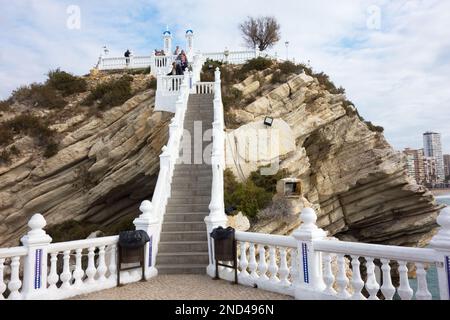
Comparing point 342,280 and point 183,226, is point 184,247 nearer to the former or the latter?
point 183,226

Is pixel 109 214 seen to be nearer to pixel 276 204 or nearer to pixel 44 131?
pixel 44 131

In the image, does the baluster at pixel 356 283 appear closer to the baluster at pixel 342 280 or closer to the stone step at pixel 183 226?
the baluster at pixel 342 280

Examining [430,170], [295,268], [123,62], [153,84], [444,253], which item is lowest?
[295,268]

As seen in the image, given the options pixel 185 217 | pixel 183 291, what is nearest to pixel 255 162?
pixel 185 217

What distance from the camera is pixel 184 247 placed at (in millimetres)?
8047

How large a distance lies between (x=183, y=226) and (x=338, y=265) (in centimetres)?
458

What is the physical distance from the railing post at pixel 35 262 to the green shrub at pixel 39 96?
14.1 meters

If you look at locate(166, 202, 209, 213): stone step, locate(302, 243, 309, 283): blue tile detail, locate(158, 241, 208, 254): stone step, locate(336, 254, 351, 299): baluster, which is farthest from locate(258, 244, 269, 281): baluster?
locate(166, 202, 209, 213): stone step

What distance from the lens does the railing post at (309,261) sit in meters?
5.24

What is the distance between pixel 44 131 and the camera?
16031 mm

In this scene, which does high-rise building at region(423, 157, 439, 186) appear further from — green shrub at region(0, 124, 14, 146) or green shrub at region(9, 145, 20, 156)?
Result: green shrub at region(0, 124, 14, 146)

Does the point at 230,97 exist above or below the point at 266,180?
above

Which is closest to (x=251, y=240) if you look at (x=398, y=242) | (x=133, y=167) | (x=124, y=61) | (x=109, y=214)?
(x=133, y=167)

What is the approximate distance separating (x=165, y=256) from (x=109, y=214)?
10.4 metres
